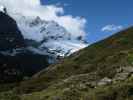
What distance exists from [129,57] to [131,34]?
177 ft

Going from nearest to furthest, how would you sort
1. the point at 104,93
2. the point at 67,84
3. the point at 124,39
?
the point at 104,93 → the point at 67,84 → the point at 124,39

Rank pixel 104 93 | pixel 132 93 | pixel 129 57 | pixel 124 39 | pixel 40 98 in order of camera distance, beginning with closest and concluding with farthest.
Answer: pixel 132 93 < pixel 104 93 < pixel 40 98 < pixel 129 57 < pixel 124 39

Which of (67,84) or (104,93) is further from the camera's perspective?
(67,84)

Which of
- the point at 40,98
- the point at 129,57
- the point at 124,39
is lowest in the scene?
the point at 40,98

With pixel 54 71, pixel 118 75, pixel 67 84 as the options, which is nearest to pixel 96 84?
pixel 118 75

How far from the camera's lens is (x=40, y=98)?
164ft

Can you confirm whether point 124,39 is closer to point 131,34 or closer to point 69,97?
point 131,34

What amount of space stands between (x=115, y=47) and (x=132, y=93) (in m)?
70.3

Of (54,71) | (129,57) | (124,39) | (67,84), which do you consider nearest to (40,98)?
(67,84)

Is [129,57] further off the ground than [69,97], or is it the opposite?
[129,57]

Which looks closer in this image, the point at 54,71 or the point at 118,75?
the point at 118,75

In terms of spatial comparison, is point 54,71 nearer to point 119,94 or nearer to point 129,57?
point 129,57

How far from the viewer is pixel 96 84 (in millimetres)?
50406

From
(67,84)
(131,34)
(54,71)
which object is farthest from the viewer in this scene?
(131,34)
